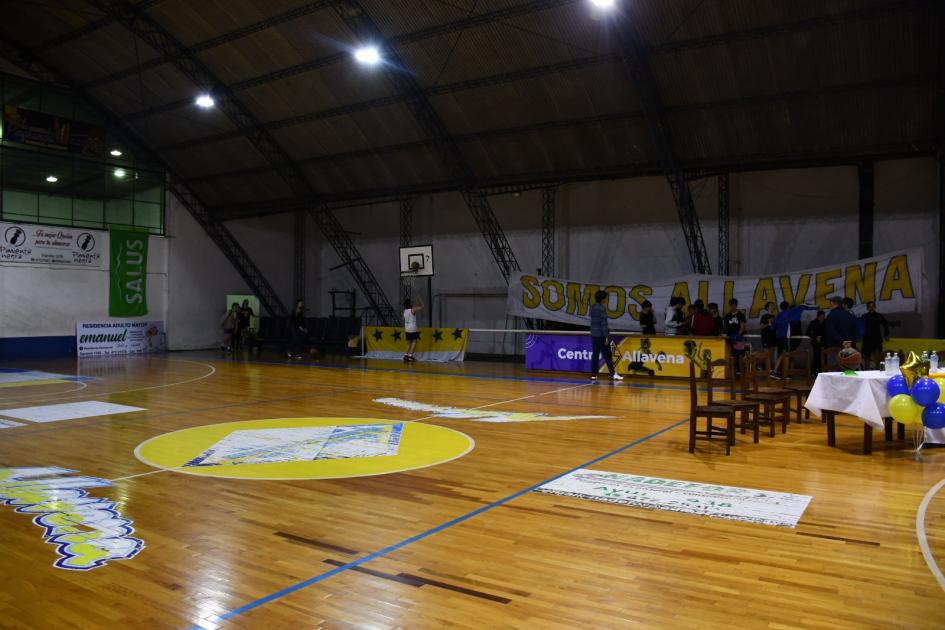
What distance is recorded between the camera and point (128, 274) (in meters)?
21.3

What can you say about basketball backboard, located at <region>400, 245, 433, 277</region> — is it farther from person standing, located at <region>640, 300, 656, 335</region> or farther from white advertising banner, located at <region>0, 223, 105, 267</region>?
white advertising banner, located at <region>0, 223, 105, 267</region>

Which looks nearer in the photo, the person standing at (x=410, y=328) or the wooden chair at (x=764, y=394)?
the wooden chair at (x=764, y=394)

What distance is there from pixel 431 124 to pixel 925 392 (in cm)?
1356

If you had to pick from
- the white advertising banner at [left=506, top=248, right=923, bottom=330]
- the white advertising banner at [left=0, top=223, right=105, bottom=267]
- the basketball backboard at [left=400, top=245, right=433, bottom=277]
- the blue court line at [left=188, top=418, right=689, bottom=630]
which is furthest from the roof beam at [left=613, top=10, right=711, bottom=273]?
the white advertising banner at [left=0, top=223, right=105, bottom=267]

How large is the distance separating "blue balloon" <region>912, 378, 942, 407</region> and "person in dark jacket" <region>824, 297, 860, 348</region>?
3.47 meters

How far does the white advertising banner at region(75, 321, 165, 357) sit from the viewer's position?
20.1 m

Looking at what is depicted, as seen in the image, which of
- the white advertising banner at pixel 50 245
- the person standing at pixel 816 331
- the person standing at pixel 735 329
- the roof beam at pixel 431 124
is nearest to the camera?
the person standing at pixel 735 329

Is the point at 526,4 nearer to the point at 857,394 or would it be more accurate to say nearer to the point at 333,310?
the point at 857,394

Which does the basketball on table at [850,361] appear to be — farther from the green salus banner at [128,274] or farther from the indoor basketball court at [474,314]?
the green salus banner at [128,274]

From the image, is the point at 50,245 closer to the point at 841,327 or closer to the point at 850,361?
the point at 841,327

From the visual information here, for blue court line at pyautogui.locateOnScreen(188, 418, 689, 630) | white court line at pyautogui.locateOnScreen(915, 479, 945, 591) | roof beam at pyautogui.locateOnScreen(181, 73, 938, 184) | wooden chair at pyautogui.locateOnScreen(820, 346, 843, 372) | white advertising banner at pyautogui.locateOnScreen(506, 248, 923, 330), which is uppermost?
roof beam at pyautogui.locateOnScreen(181, 73, 938, 184)

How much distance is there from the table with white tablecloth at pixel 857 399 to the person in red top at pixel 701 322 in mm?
7274

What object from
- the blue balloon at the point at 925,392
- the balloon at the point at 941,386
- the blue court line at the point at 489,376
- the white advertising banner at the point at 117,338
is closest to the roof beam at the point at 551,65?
the white advertising banner at the point at 117,338

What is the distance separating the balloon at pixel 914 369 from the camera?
→ 6.03m
